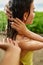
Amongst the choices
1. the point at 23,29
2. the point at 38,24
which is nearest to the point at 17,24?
the point at 23,29

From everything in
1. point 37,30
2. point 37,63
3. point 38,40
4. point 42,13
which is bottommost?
point 37,63

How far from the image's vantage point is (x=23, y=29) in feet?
2.86

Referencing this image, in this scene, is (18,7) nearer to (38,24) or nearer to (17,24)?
(17,24)

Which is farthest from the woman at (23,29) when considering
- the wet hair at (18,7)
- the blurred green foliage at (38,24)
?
the blurred green foliage at (38,24)

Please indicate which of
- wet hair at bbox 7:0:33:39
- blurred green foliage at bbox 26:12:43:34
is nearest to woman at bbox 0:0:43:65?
wet hair at bbox 7:0:33:39

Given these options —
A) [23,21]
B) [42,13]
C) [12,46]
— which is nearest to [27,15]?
[23,21]

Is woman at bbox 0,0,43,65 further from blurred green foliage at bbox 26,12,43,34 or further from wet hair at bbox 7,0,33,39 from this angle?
blurred green foliage at bbox 26,12,43,34

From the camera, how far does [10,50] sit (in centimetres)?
70

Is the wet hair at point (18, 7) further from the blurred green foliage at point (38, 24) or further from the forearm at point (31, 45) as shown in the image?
the blurred green foliage at point (38, 24)

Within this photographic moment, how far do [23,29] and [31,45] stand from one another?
0.06 metres

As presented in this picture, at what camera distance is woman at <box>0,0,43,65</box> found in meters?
0.86

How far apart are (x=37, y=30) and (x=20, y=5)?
162 centimetres

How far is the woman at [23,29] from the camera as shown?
86 centimetres

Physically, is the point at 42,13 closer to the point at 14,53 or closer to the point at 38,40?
the point at 38,40
